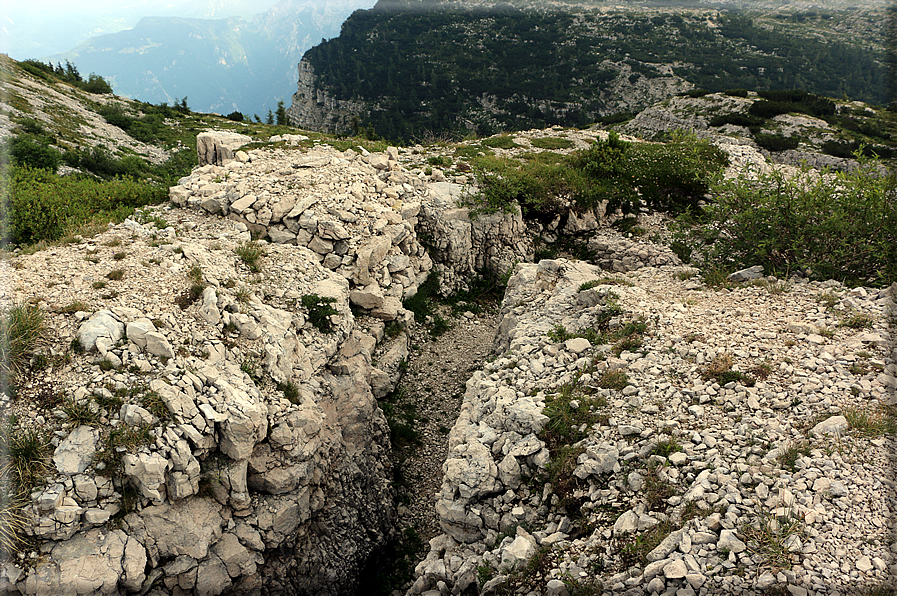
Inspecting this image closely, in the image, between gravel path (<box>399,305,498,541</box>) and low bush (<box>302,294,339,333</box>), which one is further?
gravel path (<box>399,305,498,541</box>)

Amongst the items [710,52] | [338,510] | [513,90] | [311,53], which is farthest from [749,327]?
[311,53]

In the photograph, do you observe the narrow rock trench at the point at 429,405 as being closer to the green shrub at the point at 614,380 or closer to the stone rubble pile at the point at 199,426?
the stone rubble pile at the point at 199,426

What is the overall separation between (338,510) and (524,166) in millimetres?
17521

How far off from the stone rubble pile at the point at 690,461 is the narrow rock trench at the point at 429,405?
2.92m

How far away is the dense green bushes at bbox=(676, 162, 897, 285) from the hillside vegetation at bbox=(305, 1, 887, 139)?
83052 millimetres

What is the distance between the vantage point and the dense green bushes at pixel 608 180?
756 inches

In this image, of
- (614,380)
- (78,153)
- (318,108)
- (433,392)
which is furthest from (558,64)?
(614,380)

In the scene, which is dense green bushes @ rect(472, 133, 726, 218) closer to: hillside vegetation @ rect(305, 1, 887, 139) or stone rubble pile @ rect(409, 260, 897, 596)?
stone rubble pile @ rect(409, 260, 897, 596)

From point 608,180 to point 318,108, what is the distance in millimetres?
121135

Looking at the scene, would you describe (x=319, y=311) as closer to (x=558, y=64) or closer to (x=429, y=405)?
(x=429, y=405)

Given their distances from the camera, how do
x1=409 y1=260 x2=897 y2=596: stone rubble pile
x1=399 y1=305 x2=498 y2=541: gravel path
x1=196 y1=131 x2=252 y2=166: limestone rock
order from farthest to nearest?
x1=196 y1=131 x2=252 y2=166: limestone rock < x1=399 y1=305 x2=498 y2=541: gravel path < x1=409 y1=260 x2=897 y2=596: stone rubble pile

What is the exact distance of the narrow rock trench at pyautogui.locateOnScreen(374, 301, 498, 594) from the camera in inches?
466

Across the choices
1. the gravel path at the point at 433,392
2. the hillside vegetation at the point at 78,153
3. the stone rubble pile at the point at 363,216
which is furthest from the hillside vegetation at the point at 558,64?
the gravel path at the point at 433,392

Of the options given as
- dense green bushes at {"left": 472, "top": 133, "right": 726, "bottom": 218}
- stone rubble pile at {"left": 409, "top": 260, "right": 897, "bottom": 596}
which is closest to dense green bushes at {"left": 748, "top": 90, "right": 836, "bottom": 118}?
dense green bushes at {"left": 472, "top": 133, "right": 726, "bottom": 218}
